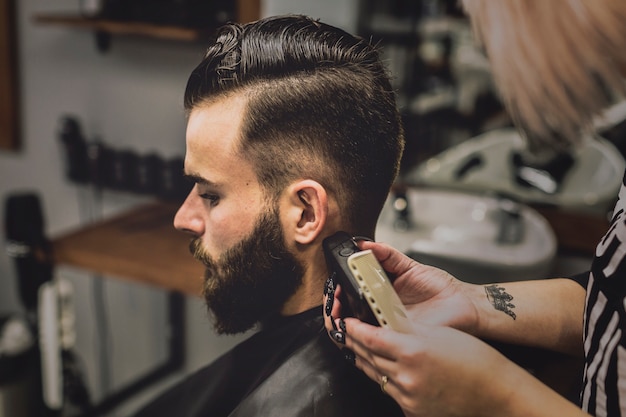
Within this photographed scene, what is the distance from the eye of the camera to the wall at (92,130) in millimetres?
2061

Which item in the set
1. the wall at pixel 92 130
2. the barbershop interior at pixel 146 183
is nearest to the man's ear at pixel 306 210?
the barbershop interior at pixel 146 183

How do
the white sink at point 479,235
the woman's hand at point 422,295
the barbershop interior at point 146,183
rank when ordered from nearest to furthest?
the woman's hand at point 422,295
the white sink at point 479,235
the barbershop interior at point 146,183

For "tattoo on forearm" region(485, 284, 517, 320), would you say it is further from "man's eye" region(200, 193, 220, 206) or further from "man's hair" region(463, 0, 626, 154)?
"man's eye" region(200, 193, 220, 206)

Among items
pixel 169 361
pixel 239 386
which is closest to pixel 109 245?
pixel 169 361

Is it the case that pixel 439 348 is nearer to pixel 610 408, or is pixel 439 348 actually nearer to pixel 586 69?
pixel 610 408

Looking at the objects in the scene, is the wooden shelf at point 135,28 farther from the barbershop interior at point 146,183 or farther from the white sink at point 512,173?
the white sink at point 512,173

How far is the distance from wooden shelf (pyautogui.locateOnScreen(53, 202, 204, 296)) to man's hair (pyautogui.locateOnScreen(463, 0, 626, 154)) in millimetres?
973

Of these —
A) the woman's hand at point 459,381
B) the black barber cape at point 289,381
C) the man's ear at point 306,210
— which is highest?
the man's ear at point 306,210

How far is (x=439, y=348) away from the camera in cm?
54

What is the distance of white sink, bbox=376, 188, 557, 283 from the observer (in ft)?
3.77

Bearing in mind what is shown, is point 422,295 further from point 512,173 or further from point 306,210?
point 512,173

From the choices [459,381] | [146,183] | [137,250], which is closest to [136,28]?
[146,183]

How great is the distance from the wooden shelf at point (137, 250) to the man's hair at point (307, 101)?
32.4 inches

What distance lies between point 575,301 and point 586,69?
0.81 feet
